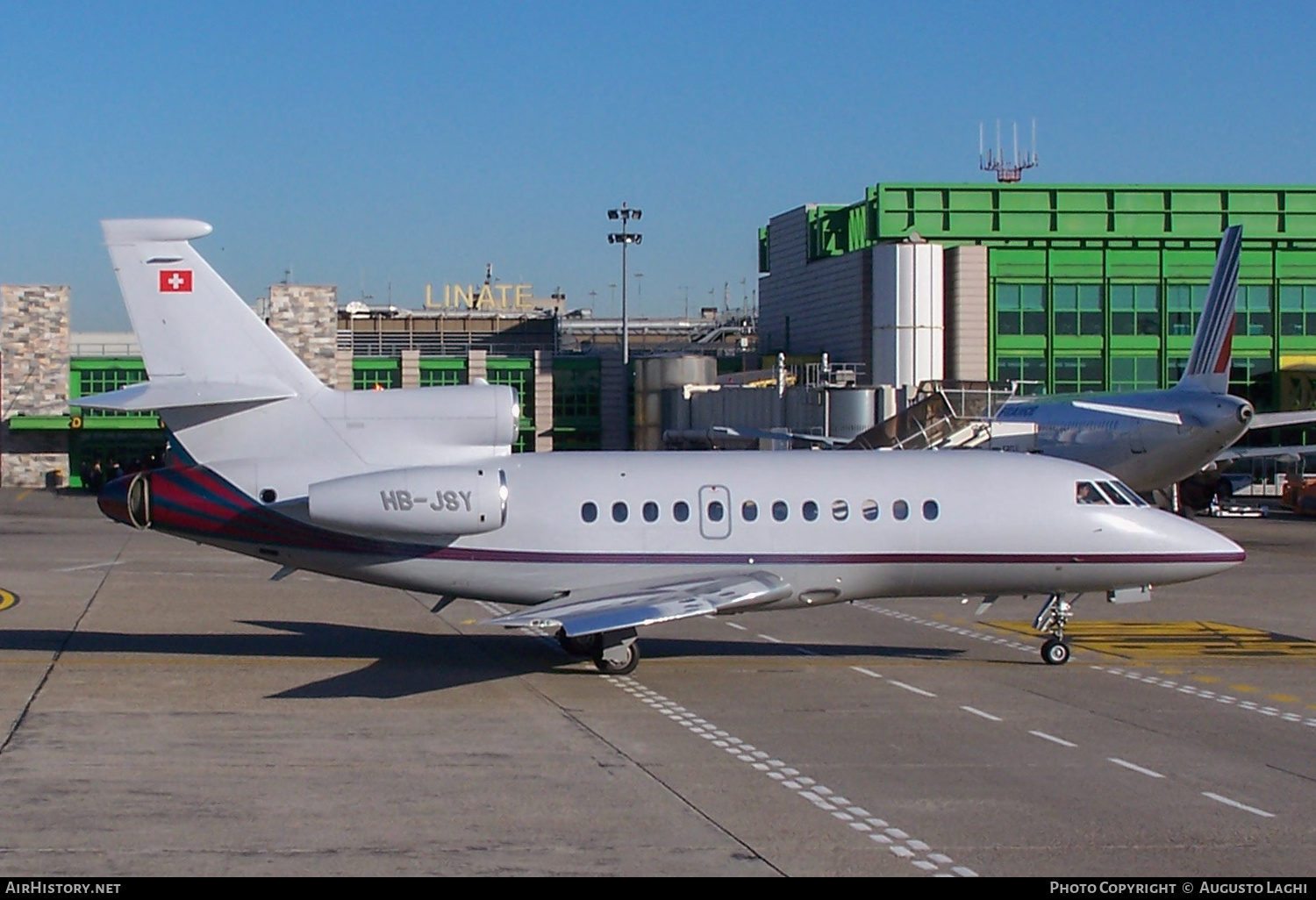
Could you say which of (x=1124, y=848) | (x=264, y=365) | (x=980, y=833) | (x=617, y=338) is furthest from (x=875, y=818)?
(x=617, y=338)

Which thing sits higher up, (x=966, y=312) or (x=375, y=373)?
(x=966, y=312)

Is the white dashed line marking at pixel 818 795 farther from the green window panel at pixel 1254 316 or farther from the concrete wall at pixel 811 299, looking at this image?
the green window panel at pixel 1254 316

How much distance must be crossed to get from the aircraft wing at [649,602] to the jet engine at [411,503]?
1670mm

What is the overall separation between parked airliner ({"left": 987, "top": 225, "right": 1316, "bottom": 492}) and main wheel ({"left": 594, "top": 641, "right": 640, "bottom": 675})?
99.6 ft

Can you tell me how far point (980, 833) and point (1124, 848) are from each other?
1.18 meters

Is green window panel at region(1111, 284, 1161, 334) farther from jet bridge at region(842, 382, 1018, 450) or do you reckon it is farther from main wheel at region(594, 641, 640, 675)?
main wheel at region(594, 641, 640, 675)

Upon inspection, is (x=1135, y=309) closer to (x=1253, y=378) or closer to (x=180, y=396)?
(x=1253, y=378)

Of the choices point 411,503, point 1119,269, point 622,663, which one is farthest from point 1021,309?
point 411,503

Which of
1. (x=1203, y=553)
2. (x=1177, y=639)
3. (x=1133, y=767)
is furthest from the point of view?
(x=1177, y=639)

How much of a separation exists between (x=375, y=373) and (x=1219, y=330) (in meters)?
50.2

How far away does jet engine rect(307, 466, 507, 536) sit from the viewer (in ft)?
69.1

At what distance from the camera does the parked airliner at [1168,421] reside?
46.8 m

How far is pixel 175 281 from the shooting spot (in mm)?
21219

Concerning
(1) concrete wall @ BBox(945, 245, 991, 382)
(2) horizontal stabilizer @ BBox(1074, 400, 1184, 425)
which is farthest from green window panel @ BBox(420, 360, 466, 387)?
(2) horizontal stabilizer @ BBox(1074, 400, 1184, 425)
